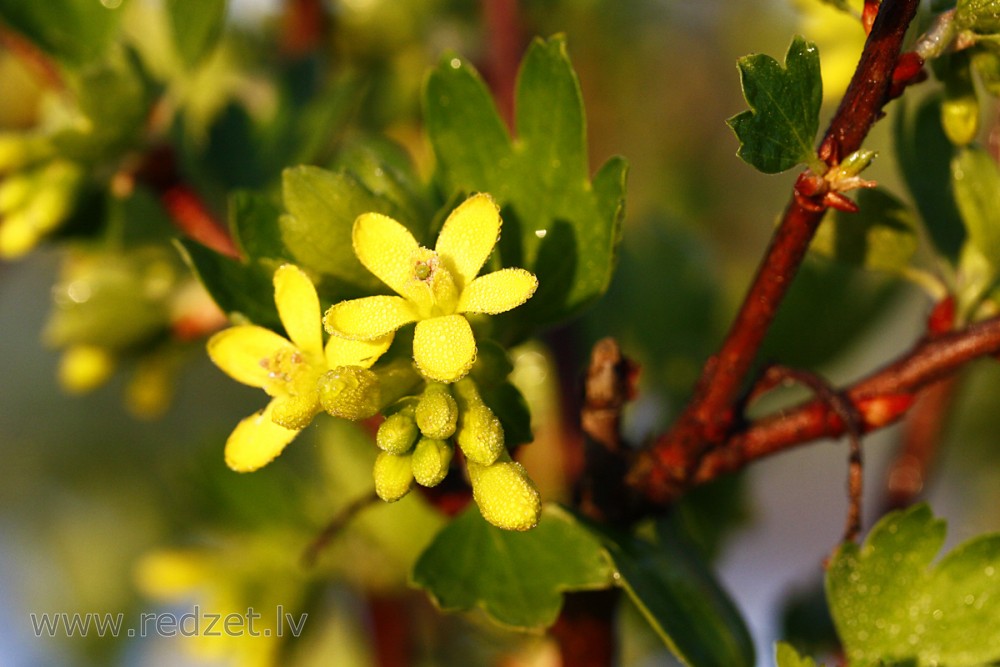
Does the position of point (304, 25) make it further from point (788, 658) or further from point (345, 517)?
point (788, 658)

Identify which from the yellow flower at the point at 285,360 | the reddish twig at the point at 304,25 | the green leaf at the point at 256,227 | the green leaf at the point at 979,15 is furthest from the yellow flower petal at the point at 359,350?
the reddish twig at the point at 304,25

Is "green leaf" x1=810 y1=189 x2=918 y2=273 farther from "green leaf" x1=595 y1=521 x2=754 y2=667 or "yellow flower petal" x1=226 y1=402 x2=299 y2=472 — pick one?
"yellow flower petal" x1=226 y1=402 x2=299 y2=472

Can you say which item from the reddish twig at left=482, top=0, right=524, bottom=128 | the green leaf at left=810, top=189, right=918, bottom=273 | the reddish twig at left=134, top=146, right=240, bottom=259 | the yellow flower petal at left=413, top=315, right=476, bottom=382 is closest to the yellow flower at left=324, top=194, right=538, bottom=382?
the yellow flower petal at left=413, top=315, right=476, bottom=382

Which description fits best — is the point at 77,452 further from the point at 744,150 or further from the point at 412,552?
the point at 744,150

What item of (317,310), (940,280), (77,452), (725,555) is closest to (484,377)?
(317,310)

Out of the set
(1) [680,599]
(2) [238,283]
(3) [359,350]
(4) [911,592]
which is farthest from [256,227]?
(4) [911,592]

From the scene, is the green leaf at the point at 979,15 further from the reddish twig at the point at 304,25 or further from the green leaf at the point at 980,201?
the reddish twig at the point at 304,25
